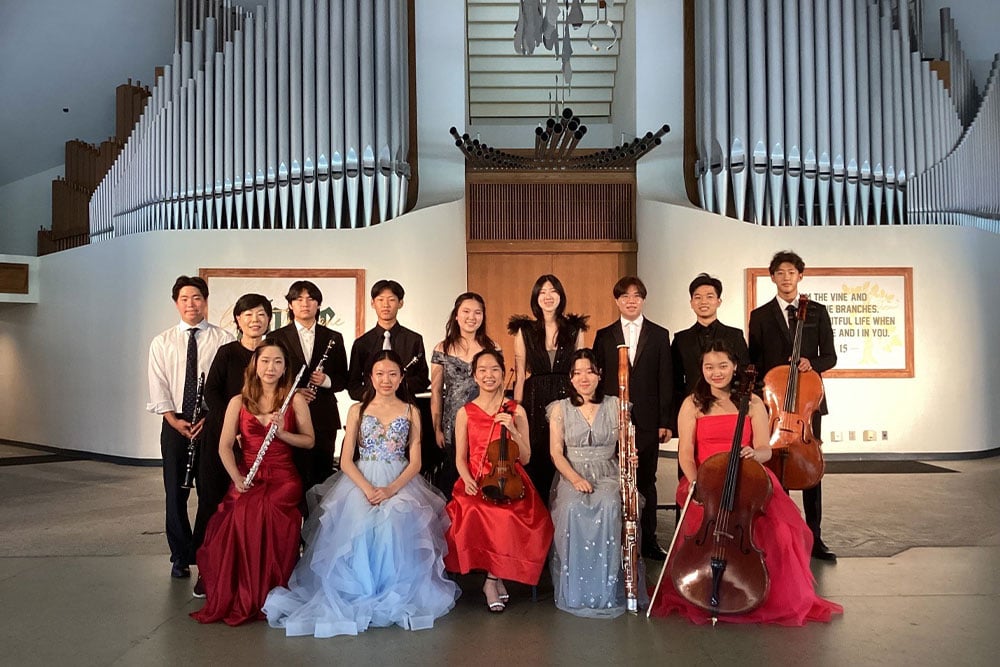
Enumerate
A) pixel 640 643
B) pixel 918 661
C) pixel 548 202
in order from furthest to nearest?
pixel 548 202 → pixel 640 643 → pixel 918 661

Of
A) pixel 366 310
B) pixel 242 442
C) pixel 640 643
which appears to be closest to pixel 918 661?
pixel 640 643

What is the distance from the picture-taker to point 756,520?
3021 mm

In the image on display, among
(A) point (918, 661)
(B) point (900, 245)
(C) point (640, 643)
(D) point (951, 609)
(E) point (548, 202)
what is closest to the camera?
(A) point (918, 661)

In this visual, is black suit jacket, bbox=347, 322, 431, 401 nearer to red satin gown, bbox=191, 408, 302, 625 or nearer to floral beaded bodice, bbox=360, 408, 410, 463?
floral beaded bodice, bbox=360, 408, 410, 463

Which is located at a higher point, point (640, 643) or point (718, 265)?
point (718, 265)

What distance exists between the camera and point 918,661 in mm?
2531

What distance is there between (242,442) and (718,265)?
185 inches

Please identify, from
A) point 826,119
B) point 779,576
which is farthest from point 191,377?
point 826,119

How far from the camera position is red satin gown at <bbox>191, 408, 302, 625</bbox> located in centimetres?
298

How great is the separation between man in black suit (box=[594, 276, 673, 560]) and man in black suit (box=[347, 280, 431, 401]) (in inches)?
31.7

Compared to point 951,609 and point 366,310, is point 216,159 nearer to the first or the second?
point 366,310

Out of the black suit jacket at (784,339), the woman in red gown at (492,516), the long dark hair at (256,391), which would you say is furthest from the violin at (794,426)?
the long dark hair at (256,391)

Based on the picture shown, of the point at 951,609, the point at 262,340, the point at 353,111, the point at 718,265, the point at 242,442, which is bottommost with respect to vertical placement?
the point at 951,609

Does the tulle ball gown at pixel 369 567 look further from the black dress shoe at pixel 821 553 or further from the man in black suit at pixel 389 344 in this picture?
the black dress shoe at pixel 821 553
